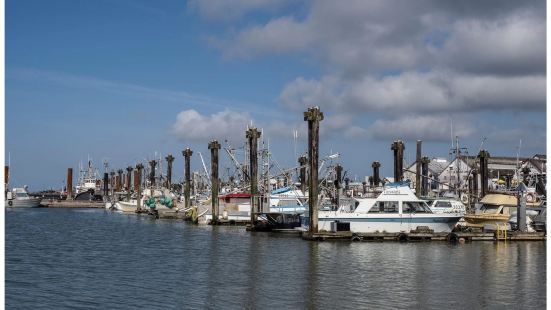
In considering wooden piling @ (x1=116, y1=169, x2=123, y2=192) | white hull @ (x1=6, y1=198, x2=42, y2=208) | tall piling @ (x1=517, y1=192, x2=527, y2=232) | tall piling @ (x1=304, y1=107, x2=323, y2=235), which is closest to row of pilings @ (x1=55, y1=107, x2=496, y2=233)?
tall piling @ (x1=304, y1=107, x2=323, y2=235)

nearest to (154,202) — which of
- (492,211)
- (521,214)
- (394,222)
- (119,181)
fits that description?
(492,211)

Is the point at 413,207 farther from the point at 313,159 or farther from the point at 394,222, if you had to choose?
the point at 313,159

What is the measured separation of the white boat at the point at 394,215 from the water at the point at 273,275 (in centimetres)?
273

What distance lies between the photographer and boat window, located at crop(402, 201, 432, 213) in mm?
46750

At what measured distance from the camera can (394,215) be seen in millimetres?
46406

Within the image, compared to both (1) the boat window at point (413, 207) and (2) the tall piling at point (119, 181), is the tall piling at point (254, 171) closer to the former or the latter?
(1) the boat window at point (413, 207)

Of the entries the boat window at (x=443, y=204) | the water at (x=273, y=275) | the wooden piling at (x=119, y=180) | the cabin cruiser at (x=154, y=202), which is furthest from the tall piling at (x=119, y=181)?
the water at (x=273, y=275)

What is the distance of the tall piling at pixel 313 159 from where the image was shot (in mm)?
46094

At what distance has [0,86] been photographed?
1031 centimetres

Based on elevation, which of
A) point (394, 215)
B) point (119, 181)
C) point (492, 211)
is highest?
point (119, 181)

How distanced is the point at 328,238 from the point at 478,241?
9.78 metres

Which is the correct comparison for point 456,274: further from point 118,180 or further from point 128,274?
point 118,180

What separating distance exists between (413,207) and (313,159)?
7.42 meters

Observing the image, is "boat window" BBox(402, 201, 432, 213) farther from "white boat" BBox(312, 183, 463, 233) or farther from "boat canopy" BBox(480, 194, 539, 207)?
"boat canopy" BBox(480, 194, 539, 207)
